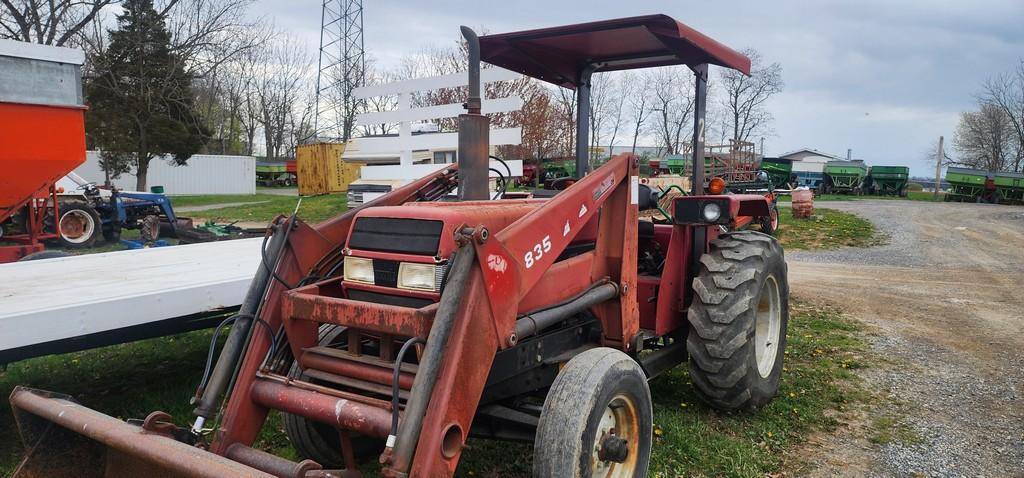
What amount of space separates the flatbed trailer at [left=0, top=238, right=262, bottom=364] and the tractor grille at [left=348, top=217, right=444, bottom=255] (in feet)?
4.77

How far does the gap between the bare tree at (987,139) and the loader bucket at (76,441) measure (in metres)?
61.1

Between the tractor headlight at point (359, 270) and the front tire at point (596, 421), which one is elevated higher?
the tractor headlight at point (359, 270)

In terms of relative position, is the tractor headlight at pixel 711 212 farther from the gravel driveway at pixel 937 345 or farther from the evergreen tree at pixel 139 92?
the evergreen tree at pixel 139 92

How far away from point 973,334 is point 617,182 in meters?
5.66

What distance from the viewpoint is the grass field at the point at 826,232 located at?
608 inches

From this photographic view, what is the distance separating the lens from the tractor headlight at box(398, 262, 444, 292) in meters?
2.90

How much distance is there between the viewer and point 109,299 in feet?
12.2

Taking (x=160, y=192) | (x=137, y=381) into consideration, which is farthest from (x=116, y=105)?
(x=137, y=381)

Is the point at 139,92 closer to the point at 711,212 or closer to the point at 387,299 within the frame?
the point at 711,212

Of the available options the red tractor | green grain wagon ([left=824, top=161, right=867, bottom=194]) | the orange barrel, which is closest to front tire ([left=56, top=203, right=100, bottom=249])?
the red tractor

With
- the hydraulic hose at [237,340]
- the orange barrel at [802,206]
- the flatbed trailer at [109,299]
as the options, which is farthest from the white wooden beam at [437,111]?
the orange barrel at [802,206]

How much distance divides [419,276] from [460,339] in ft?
1.41

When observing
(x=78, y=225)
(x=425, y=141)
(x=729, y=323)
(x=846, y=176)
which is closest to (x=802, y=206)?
(x=425, y=141)

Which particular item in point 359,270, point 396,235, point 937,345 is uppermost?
point 396,235
